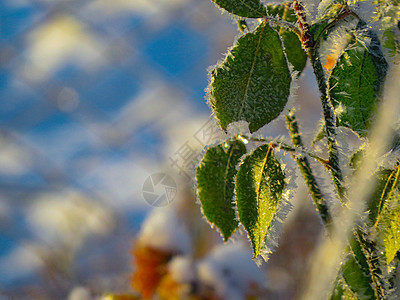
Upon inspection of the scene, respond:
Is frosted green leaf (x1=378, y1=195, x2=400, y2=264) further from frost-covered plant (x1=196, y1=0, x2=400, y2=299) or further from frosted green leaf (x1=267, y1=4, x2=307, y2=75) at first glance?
frosted green leaf (x1=267, y1=4, x2=307, y2=75)

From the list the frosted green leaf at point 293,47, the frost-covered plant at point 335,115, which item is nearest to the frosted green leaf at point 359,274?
the frost-covered plant at point 335,115

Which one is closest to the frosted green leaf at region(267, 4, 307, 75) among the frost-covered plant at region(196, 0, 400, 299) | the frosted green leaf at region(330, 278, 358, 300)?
the frost-covered plant at region(196, 0, 400, 299)

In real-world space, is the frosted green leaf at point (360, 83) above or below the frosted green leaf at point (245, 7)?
below

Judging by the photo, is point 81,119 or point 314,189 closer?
point 314,189

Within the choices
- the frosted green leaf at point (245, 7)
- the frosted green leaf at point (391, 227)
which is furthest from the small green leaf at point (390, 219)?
the frosted green leaf at point (245, 7)

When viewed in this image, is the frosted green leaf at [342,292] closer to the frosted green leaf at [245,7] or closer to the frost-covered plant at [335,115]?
the frost-covered plant at [335,115]

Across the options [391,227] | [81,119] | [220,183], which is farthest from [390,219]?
[81,119]

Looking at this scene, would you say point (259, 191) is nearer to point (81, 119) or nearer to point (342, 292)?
point (342, 292)

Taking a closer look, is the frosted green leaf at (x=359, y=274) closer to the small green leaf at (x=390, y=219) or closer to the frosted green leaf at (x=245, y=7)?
the small green leaf at (x=390, y=219)
